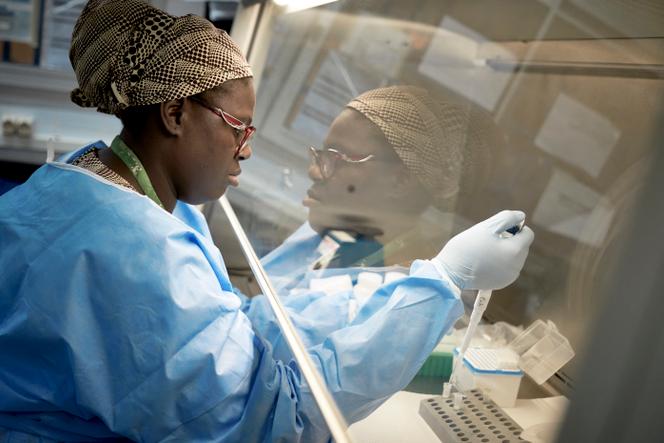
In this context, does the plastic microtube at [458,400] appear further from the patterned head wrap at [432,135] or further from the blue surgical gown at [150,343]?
the patterned head wrap at [432,135]

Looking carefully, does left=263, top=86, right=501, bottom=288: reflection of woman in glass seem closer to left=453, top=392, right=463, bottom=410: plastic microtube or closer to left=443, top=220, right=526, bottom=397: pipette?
left=443, top=220, right=526, bottom=397: pipette

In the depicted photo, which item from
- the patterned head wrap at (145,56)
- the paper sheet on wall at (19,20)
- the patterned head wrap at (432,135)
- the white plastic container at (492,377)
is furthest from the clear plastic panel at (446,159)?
the paper sheet on wall at (19,20)

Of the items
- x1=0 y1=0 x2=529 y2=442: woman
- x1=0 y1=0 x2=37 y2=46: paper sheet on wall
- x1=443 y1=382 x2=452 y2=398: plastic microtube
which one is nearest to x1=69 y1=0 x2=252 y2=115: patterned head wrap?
x1=0 y1=0 x2=529 y2=442: woman

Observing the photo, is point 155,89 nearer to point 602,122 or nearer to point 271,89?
point 602,122

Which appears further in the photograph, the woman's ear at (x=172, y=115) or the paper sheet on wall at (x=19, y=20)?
the paper sheet on wall at (x=19, y=20)

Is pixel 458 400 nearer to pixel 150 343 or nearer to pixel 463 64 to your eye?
pixel 150 343

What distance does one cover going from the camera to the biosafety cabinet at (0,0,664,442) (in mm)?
462

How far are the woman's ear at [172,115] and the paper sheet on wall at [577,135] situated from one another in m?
0.87

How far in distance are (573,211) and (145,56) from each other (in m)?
0.97

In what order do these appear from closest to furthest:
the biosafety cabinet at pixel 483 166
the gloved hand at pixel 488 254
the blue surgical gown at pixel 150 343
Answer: the biosafety cabinet at pixel 483 166, the gloved hand at pixel 488 254, the blue surgical gown at pixel 150 343

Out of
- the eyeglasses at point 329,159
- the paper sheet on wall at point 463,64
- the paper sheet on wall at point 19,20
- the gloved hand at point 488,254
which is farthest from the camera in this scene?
the paper sheet on wall at point 19,20

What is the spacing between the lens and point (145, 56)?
135 centimetres

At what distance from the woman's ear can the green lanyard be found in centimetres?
10

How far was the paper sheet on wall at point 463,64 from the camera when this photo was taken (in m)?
1.79
